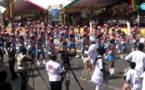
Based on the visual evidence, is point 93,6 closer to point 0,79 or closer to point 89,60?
point 89,60

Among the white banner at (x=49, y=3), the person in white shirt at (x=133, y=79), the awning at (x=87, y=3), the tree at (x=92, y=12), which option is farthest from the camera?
the awning at (x=87, y=3)

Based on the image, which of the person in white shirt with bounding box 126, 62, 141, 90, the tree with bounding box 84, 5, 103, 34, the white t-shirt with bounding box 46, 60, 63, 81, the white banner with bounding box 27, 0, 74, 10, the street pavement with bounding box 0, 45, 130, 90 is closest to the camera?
the person in white shirt with bounding box 126, 62, 141, 90

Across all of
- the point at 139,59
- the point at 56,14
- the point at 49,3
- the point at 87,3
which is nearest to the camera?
the point at 139,59

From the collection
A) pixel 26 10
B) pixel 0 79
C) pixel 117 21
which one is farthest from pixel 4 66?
pixel 26 10

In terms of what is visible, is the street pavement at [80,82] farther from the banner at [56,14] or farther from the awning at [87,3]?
the awning at [87,3]

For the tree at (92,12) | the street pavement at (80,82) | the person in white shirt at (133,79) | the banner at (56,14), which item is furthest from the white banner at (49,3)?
the person in white shirt at (133,79)

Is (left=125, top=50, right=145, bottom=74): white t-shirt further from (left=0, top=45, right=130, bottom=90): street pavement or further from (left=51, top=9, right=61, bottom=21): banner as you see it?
(left=51, top=9, right=61, bottom=21): banner

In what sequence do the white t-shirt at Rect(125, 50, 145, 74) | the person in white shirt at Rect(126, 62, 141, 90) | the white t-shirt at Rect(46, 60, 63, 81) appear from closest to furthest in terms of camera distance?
the person in white shirt at Rect(126, 62, 141, 90)
the white t-shirt at Rect(46, 60, 63, 81)
the white t-shirt at Rect(125, 50, 145, 74)

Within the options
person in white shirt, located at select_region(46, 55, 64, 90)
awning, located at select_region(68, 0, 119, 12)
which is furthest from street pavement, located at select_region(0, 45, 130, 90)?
awning, located at select_region(68, 0, 119, 12)

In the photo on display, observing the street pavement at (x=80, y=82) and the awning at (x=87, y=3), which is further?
the awning at (x=87, y=3)

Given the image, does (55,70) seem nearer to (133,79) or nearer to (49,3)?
(133,79)

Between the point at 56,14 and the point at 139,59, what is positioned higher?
the point at 56,14

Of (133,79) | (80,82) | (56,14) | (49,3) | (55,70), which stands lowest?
(80,82)

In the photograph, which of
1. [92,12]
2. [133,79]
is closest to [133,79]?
[133,79]
